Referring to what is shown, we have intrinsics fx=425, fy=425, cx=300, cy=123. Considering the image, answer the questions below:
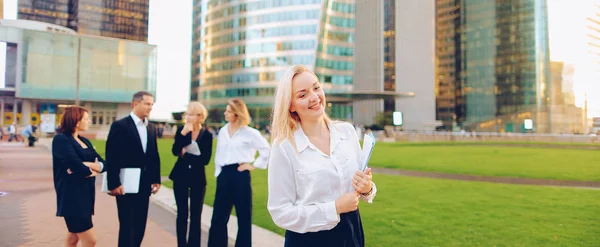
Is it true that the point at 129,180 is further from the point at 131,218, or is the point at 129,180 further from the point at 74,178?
the point at 74,178

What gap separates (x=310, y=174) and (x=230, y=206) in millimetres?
3499

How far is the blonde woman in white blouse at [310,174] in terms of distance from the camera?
2127mm

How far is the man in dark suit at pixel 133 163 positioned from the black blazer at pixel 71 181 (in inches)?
10.3

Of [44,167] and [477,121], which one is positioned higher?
[477,121]

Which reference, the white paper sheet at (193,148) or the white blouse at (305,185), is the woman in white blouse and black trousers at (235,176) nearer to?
the white paper sheet at (193,148)

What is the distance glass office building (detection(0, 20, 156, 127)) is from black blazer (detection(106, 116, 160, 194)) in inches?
2336

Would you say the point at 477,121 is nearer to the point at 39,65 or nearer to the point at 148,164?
the point at 39,65

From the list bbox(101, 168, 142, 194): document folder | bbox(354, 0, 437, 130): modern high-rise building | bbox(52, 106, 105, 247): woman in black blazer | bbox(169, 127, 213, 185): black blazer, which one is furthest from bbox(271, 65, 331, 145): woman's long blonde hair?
bbox(354, 0, 437, 130): modern high-rise building

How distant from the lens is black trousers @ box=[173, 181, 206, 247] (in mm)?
5582

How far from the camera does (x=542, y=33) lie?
281 feet

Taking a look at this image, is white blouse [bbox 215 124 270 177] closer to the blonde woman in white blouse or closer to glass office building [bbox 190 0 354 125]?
the blonde woman in white blouse

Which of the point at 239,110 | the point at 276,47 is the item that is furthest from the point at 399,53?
the point at 239,110

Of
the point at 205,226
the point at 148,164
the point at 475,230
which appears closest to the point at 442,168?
the point at 475,230

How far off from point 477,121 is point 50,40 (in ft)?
272
